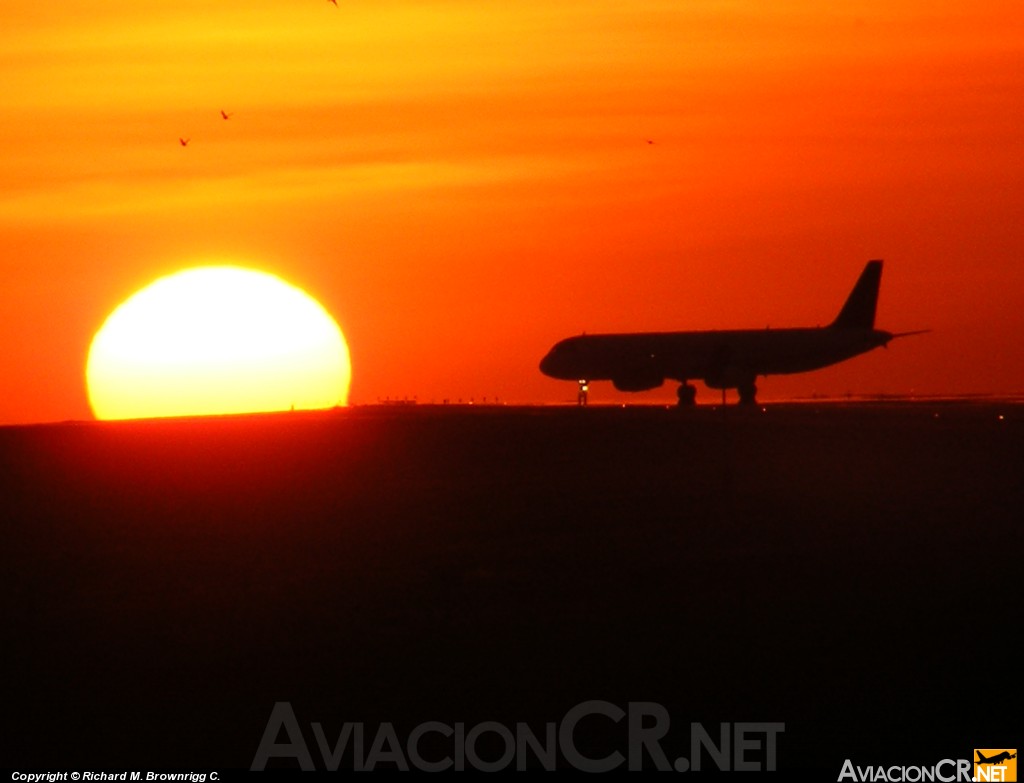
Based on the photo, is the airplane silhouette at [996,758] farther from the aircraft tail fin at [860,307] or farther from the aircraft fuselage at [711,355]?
the aircraft tail fin at [860,307]

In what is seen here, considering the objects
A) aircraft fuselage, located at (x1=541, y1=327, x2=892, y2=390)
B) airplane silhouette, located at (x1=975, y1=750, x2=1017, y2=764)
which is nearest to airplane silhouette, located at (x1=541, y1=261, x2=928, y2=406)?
aircraft fuselage, located at (x1=541, y1=327, x2=892, y2=390)

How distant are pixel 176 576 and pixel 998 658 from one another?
17245mm

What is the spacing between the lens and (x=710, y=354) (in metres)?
110

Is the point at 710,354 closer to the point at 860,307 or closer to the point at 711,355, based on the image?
the point at 711,355

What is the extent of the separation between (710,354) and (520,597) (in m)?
79.3

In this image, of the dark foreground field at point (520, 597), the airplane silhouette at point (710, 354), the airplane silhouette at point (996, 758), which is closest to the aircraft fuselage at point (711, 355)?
the airplane silhouette at point (710, 354)

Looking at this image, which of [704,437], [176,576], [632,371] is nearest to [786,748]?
[176,576]

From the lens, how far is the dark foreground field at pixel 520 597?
2289cm

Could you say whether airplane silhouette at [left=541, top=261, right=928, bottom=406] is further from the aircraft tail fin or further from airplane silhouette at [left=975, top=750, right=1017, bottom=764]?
airplane silhouette at [left=975, top=750, right=1017, bottom=764]

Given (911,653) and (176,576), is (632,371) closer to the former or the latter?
(176,576)

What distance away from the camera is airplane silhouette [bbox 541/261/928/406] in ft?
357

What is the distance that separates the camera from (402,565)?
3631cm

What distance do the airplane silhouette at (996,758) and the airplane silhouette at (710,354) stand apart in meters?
84.4

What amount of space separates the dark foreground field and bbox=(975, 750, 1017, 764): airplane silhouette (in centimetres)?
46
